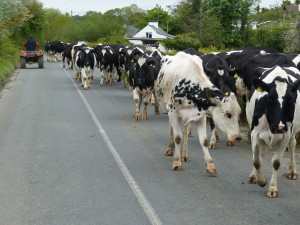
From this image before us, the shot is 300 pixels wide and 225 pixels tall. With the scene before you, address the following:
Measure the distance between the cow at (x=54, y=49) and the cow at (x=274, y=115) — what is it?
4664cm

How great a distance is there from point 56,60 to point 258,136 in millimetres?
50990

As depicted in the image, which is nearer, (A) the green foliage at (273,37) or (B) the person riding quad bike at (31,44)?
(A) the green foliage at (273,37)

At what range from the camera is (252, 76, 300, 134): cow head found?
28.4 feet

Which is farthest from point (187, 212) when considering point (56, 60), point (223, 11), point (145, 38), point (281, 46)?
point (145, 38)

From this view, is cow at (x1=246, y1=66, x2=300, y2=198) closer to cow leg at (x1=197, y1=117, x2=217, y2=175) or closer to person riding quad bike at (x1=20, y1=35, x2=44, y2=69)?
cow leg at (x1=197, y1=117, x2=217, y2=175)

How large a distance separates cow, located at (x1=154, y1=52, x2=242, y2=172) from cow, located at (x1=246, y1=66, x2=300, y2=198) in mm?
741

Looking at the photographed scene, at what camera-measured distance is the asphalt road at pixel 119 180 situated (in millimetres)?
7973

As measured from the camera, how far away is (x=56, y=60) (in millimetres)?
58812

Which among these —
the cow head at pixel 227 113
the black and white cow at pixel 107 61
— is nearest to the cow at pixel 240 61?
the cow head at pixel 227 113

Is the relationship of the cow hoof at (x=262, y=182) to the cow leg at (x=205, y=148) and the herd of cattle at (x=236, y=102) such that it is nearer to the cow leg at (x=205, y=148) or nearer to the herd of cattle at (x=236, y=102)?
the herd of cattle at (x=236, y=102)

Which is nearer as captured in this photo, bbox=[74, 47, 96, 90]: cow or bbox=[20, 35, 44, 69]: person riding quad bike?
bbox=[74, 47, 96, 90]: cow

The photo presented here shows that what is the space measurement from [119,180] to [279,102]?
9.68ft

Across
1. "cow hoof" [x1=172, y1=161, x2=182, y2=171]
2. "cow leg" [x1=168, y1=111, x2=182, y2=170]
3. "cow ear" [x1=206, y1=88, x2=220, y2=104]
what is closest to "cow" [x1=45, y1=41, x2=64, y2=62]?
"cow leg" [x1=168, y1=111, x2=182, y2=170]

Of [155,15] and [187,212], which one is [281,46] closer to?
[187,212]
